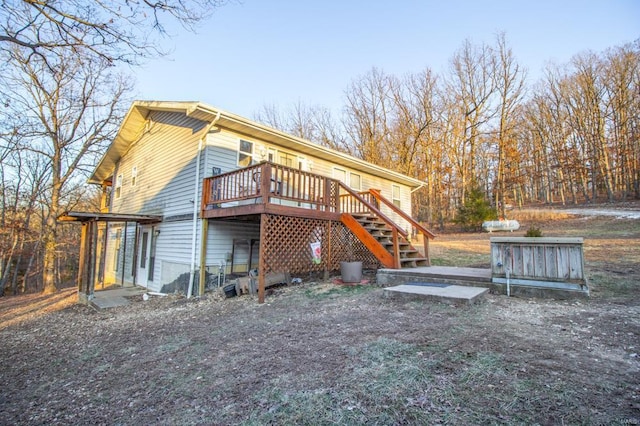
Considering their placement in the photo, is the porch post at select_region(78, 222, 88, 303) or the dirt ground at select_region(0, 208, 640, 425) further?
the porch post at select_region(78, 222, 88, 303)

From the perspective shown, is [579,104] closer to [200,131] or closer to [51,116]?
[200,131]

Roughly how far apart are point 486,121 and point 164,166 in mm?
22352

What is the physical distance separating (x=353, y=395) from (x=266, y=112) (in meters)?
27.3

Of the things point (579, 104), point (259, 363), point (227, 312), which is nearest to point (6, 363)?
point (227, 312)

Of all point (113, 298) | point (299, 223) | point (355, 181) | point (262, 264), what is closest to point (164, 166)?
point (113, 298)

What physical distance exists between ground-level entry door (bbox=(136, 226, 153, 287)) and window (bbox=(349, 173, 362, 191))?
25.7ft

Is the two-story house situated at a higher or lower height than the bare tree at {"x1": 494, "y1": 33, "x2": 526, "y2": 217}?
lower

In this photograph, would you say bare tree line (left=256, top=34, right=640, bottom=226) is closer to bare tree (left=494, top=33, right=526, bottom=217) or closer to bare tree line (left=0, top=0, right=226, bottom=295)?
bare tree (left=494, top=33, right=526, bottom=217)

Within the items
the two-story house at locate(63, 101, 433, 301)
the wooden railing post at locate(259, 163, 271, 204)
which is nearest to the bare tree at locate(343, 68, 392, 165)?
the two-story house at locate(63, 101, 433, 301)

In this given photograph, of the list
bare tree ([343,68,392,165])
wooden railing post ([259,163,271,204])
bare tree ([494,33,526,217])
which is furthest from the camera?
bare tree ([343,68,392,165])

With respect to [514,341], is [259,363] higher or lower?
lower

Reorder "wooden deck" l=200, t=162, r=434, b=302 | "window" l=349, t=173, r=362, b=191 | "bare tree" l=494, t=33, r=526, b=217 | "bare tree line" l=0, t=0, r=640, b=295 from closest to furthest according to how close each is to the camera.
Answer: "wooden deck" l=200, t=162, r=434, b=302, "window" l=349, t=173, r=362, b=191, "bare tree line" l=0, t=0, r=640, b=295, "bare tree" l=494, t=33, r=526, b=217

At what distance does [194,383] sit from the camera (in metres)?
3.18

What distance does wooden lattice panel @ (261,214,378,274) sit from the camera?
700cm
